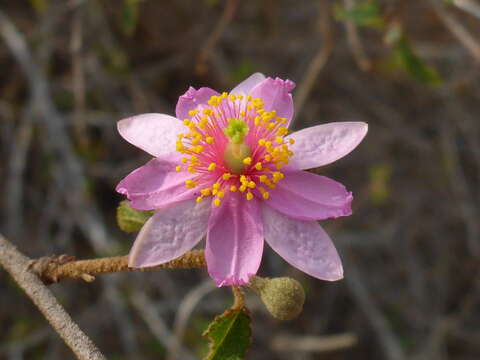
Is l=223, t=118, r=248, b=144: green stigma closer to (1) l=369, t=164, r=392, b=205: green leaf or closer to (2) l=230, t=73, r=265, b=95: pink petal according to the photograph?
(2) l=230, t=73, r=265, b=95: pink petal

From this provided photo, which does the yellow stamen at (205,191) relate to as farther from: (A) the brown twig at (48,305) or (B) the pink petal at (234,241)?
(A) the brown twig at (48,305)

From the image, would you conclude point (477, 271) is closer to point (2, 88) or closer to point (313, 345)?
point (313, 345)

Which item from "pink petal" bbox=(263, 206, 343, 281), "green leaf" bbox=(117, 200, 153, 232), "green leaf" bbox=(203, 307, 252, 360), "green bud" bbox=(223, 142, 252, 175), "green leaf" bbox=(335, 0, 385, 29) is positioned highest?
"green leaf" bbox=(335, 0, 385, 29)

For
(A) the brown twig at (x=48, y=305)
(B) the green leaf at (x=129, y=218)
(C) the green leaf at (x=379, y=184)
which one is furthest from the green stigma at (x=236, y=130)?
(C) the green leaf at (x=379, y=184)

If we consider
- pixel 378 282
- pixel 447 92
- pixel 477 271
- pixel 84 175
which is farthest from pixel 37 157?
pixel 477 271

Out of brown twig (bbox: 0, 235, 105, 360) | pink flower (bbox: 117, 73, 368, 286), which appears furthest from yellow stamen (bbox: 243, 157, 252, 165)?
brown twig (bbox: 0, 235, 105, 360)

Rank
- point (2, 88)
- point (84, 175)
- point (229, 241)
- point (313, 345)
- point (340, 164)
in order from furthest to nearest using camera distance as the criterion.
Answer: point (340, 164) < point (2, 88) < point (84, 175) < point (313, 345) < point (229, 241)

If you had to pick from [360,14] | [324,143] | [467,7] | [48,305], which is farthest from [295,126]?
[48,305]
